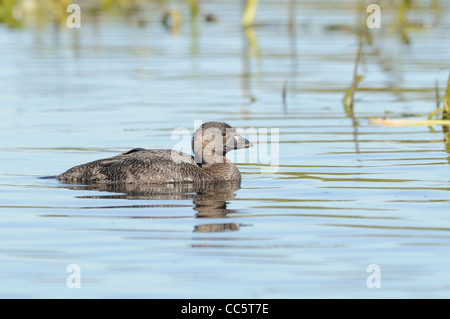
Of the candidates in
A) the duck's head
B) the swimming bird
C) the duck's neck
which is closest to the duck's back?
the swimming bird

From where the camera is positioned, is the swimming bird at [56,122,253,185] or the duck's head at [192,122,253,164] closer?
the swimming bird at [56,122,253,185]

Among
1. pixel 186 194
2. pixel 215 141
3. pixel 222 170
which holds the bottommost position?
pixel 186 194

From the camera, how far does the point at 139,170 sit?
32.7 ft

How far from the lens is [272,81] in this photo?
18219 mm

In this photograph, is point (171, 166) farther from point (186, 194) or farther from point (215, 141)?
point (215, 141)

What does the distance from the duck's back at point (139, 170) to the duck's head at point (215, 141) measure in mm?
304

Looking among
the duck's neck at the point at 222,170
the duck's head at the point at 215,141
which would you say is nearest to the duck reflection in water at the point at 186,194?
the duck's neck at the point at 222,170

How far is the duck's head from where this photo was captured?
10.4 metres

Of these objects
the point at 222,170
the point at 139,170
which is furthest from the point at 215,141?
the point at 139,170

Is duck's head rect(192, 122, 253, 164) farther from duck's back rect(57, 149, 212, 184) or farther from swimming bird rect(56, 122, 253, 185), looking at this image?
duck's back rect(57, 149, 212, 184)

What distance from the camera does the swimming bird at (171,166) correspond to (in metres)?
9.99

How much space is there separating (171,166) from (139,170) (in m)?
0.31

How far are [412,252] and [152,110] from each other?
27.2 ft
